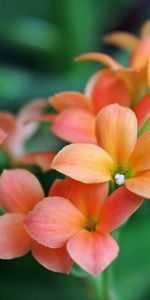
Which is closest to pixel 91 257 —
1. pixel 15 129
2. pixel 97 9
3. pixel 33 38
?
pixel 15 129

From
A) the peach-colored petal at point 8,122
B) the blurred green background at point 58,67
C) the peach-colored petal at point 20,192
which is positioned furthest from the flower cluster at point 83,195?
the blurred green background at point 58,67

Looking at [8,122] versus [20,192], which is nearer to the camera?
[20,192]

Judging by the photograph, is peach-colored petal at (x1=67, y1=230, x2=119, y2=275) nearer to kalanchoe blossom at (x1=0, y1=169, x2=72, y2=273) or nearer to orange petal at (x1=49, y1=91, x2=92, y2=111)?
kalanchoe blossom at (x1=0, y1=169, x2=72, y2=273)

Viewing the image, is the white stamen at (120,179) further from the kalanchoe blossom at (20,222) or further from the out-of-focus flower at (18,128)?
the out-of-focus flower at (18,128)

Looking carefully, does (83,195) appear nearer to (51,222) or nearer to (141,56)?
(51,222)

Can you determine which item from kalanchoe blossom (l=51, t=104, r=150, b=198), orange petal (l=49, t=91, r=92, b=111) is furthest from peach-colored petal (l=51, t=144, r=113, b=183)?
orange petal (l=49, t=91, r=92, b=111)

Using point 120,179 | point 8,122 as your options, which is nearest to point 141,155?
point 120,179
